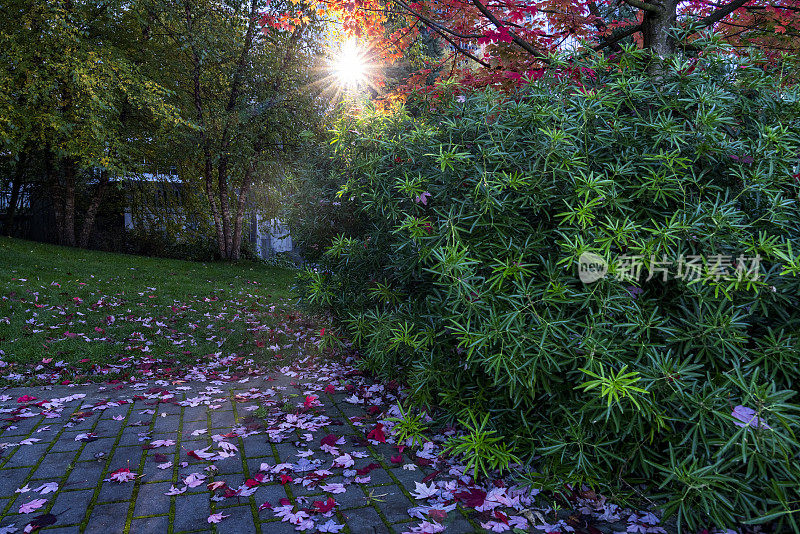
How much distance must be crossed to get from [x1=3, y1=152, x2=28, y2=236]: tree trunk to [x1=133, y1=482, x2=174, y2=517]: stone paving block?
697 inches

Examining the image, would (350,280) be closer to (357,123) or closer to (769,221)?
(357,123)

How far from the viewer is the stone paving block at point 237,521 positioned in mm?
2691

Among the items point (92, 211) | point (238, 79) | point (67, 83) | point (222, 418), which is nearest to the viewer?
point (222, 418)

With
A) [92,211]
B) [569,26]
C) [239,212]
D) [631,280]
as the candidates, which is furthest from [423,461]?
[92,211]

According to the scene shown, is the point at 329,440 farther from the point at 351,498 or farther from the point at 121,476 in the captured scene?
the point at 121,476

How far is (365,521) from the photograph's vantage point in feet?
9.17

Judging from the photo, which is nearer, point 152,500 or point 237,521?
point 237,521

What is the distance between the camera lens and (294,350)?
269 inches

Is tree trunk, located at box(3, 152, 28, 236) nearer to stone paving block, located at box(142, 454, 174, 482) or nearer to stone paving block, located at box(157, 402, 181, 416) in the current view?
stone paving block, located at box(157, 402, 181, 416)

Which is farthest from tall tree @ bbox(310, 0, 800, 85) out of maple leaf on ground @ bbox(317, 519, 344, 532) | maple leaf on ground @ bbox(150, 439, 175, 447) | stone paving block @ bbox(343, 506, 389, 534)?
maple leaf on ground @ bbox(150, 439, 175, 447)

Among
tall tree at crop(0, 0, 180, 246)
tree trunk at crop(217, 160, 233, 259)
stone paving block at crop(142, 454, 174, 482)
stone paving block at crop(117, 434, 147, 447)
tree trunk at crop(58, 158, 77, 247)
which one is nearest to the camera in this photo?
stone paving block at crop(142, 454, 174, 482)

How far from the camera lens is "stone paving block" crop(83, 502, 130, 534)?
2.68 m

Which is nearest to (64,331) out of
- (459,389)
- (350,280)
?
(350,280)

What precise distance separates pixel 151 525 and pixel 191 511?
0.22m
